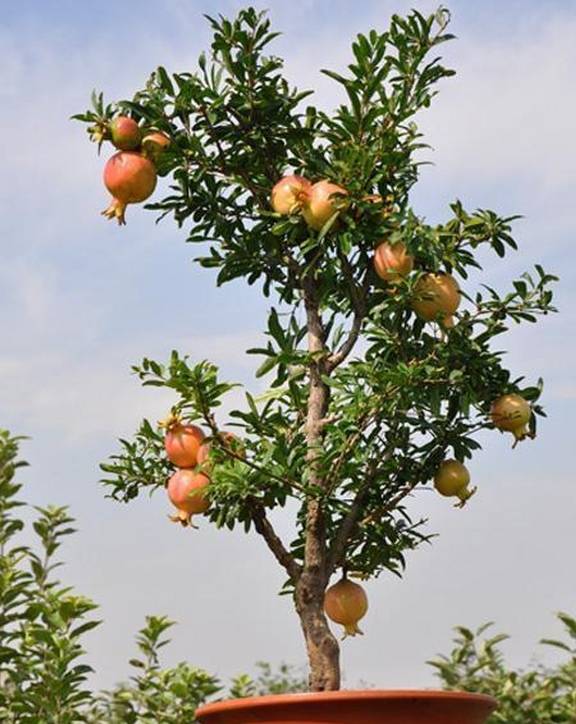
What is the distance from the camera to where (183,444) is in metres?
3.30

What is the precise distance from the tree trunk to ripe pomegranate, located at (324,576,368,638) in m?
0.06

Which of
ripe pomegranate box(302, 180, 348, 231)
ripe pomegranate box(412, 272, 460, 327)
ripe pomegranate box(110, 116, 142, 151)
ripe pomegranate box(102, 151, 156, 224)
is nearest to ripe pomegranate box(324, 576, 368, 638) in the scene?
ripe pomegranate box(412, 272, 460, 327)

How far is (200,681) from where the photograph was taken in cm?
409

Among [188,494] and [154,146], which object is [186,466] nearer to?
[188,494]

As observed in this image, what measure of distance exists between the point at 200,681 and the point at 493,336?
62.3 inches

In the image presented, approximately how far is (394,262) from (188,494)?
2.71 ft

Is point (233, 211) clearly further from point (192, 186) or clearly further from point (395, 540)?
point (395, 540)

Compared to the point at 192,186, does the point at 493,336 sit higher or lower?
lower

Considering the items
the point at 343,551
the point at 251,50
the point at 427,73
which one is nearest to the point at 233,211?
the point at 251,50

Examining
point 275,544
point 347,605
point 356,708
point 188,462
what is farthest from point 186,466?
point 356,708

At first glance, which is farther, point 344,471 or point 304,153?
point 304,153

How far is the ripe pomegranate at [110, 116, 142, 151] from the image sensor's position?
11.1ft

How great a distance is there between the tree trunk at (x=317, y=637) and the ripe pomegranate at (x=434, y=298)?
761 mm

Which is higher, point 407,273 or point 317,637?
point 407,273
